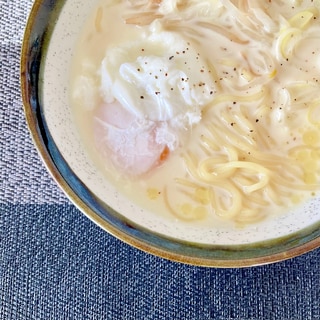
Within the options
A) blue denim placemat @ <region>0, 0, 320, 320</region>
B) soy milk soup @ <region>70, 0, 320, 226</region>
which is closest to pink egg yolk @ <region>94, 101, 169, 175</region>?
soy milk soup @ <region>70, 0, 320, 226</region>

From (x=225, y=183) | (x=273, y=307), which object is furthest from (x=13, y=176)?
(x=273, y=307)

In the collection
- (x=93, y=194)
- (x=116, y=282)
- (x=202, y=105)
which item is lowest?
(x=116, y=282)

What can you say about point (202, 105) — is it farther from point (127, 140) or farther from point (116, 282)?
point (116, 282)

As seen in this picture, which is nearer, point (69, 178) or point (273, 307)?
point (69, 178)

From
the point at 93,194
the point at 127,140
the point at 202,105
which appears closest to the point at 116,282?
the point at 93,194

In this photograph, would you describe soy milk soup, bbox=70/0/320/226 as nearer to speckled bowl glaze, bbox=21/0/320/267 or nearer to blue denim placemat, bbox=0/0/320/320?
speckled bowl glaze, bbox=21/0/320/267

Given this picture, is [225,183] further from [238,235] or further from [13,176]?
[13,176]

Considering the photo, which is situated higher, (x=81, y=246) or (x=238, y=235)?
(x=238, y=235)
